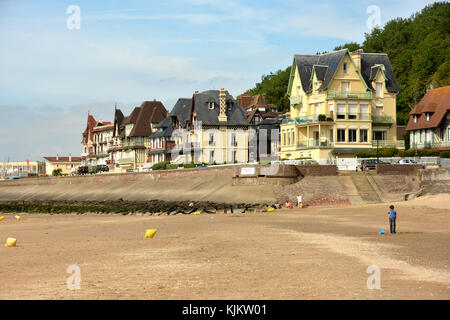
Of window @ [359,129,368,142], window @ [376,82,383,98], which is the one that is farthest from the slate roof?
window @ [359,129,368,142]

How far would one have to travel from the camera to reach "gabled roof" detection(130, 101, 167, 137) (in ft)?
389

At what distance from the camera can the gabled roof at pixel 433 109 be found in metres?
69.4

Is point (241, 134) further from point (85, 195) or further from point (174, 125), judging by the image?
point (85, 195)

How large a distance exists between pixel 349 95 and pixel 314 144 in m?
6.95

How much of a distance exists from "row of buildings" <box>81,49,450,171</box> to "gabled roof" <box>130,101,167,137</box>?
1873 cm

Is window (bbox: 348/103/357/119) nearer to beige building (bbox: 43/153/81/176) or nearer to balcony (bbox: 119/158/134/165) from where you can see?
balcony (bbox: 119/158/134/165)

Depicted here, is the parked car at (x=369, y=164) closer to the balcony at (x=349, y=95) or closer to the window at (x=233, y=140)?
the balcony at (x=349, y=95)

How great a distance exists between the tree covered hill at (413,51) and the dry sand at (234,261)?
71829 mm

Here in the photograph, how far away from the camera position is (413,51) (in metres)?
112

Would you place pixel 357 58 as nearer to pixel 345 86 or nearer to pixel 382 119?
pixel 345 86

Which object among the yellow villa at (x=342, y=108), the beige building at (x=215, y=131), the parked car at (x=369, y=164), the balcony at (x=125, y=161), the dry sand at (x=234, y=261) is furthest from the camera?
the balcony at (x=125, y=161)

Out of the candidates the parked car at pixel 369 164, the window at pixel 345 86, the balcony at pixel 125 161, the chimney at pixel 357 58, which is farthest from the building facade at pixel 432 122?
the balcony at pixel 125 161

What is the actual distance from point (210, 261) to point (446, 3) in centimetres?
12693
